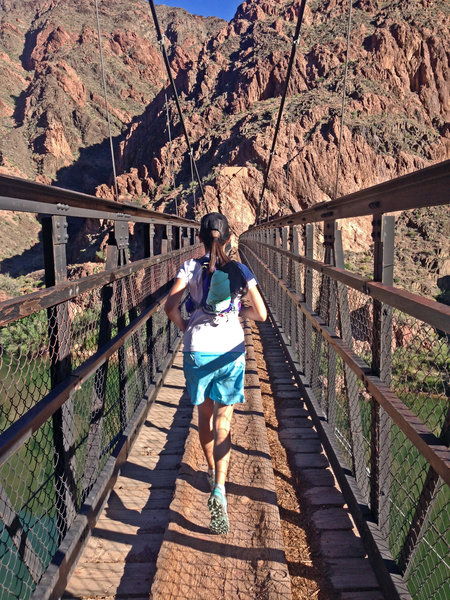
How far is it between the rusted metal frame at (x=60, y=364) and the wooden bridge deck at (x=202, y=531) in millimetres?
297

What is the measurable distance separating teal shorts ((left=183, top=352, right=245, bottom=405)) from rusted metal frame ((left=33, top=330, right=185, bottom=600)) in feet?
2.11

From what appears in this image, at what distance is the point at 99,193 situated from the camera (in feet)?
162

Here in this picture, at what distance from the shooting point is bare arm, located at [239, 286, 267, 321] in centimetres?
249

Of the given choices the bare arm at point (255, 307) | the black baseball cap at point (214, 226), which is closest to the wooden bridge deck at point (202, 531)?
the bare arm at point (255, 307)

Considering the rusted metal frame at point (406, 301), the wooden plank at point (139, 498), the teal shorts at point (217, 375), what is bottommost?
the wooden plank at point (139, 498)

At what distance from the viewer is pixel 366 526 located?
6.91ft

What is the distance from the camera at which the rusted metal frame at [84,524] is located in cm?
179

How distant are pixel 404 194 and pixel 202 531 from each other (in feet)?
5.56

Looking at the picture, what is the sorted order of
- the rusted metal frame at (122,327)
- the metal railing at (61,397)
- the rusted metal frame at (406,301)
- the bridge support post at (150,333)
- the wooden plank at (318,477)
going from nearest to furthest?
the rusted metal frame at (406,301) < the metal railing at (61,397) < the wooden plank at (318,477) < the rusted metal frame at (122,327) < the bridge support post at (150,333)

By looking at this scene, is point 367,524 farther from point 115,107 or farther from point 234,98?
point 115,107

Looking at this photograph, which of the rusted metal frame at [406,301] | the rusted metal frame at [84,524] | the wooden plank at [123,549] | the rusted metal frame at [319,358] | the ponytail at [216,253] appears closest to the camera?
the rusted metal frame at [406,301]

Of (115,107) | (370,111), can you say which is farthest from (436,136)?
(115,107)

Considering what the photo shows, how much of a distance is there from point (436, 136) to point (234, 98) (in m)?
20.7

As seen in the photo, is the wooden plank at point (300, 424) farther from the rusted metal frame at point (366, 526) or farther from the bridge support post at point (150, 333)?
the bridge support post at point (150, 333)
